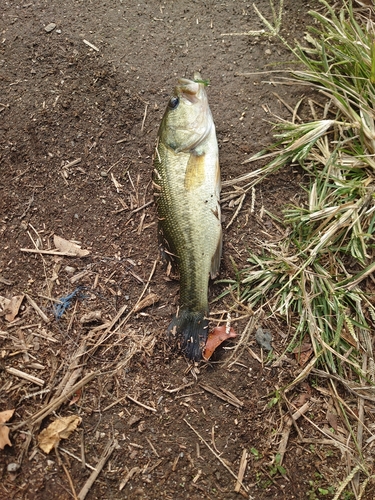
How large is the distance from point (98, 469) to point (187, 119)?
2.55 m

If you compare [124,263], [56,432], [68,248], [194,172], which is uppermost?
[194,172]

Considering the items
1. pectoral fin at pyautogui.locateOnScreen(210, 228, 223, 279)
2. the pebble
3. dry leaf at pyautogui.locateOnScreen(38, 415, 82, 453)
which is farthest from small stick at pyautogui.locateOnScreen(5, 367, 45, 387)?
the pebble

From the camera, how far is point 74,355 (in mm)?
3234

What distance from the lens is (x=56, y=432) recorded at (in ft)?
10.1

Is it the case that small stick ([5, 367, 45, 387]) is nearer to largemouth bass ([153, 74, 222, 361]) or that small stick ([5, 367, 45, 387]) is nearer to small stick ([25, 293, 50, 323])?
small stick ([25, 293, 50, 323])

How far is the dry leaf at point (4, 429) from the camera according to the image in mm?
3051

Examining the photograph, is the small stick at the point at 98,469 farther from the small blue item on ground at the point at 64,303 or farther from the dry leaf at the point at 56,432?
the small blue item on ground at the point at 64,303

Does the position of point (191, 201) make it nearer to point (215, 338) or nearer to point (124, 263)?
point (124, 263)

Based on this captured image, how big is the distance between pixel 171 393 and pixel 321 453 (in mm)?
1116

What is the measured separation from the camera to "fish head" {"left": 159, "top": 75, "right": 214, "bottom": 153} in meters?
3.16

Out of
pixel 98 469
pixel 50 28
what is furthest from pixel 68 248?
pixel 50 28

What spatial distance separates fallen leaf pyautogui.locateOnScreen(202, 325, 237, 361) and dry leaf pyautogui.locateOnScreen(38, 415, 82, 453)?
1030mm

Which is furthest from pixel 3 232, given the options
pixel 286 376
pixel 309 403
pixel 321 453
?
pixel 321 453

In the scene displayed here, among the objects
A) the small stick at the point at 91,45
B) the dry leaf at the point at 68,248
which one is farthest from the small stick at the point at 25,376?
the small stick at the point at 91,45
